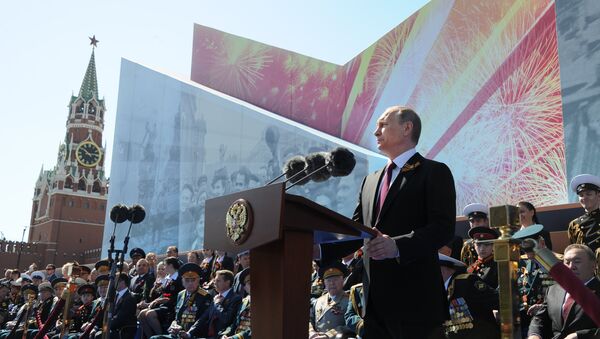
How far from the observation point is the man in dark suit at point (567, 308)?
3385 millimetres

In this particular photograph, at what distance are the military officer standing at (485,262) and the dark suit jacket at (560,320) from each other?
2.33 ft

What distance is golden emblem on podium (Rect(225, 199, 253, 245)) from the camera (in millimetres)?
1813

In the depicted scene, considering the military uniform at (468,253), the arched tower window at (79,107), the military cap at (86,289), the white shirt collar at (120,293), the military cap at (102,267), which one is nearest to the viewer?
the military uniform at (468,253)

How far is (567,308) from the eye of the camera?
11.4 feet

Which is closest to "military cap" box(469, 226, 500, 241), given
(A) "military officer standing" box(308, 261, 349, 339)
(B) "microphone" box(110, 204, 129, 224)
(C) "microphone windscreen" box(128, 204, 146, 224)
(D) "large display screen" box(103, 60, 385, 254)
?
(A) "military officer standing" box(308, 261, 349, 339)

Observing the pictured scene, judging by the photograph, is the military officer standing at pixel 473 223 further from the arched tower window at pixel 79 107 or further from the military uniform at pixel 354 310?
the arched tower window at pixel 79 107

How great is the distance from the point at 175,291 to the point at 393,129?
5.77m

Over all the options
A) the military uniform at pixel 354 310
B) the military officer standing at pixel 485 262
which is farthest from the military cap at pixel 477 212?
the military uniform at pixel 354 310

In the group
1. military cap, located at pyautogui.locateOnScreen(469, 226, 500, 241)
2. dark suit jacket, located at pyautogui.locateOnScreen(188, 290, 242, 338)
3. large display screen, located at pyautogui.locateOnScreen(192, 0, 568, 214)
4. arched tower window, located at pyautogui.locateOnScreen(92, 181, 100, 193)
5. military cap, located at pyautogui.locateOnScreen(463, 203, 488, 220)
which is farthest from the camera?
arched tower window, located at pyautogui.locateOnScreen(92, 181, 100, 193)

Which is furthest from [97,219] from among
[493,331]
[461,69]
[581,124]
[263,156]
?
[493,331]

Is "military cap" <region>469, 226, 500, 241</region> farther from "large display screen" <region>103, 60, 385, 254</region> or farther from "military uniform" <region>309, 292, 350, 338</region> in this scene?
"large display screen" <region>103, 60, 385, 254</region>

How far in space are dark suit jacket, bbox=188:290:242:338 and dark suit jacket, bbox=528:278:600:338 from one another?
3175mm

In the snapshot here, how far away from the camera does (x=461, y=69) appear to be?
1326 cm

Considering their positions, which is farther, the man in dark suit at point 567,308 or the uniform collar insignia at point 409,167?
the man in dark suit at point 567,308
